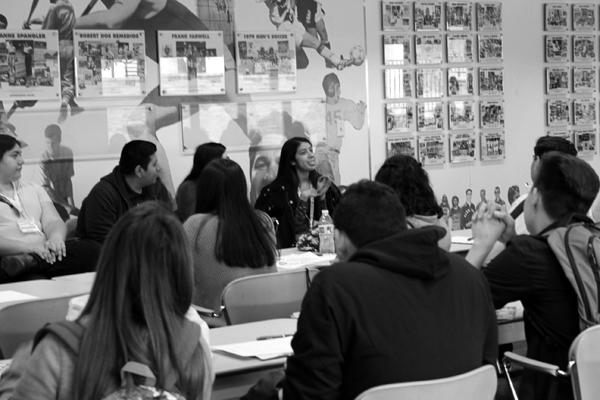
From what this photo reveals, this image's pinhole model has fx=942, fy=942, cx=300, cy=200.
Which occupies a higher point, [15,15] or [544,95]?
[15,15]

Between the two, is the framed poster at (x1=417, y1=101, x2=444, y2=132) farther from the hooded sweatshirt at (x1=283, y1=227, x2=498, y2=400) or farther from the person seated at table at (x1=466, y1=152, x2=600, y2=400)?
the hooded sweatshirt at (x1=283, y1=227, x2=498, y2=400)

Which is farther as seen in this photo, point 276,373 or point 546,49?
point 546,49

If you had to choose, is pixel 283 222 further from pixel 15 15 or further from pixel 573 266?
pixel 573 266

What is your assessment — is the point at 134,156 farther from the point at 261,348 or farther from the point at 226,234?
the point at 261,348

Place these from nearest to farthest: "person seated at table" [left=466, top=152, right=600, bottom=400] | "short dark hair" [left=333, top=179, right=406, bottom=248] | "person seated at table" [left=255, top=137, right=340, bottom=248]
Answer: "short dark hair" [left=333, top=179, right=406, bottom=248], "person seated at table" [left=466, top=152, right=600, bottom=400], "person seated at table" [left=255, top=137, right=340, bottom=248]

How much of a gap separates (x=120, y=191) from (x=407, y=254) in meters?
3.98

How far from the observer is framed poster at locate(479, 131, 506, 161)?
834 cm

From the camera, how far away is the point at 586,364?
308cm

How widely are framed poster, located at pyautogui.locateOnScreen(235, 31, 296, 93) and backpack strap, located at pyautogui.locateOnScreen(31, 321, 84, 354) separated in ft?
17.0

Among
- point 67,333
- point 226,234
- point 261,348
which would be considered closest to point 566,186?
point 261,348

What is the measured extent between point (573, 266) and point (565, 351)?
0.34 m

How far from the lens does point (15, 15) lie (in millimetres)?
6191

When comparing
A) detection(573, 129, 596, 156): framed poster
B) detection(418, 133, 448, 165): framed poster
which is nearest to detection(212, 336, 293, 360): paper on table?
detection(418, 133, 448, 165): framed poster

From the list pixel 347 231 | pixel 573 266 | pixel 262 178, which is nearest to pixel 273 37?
pixel 262 178
